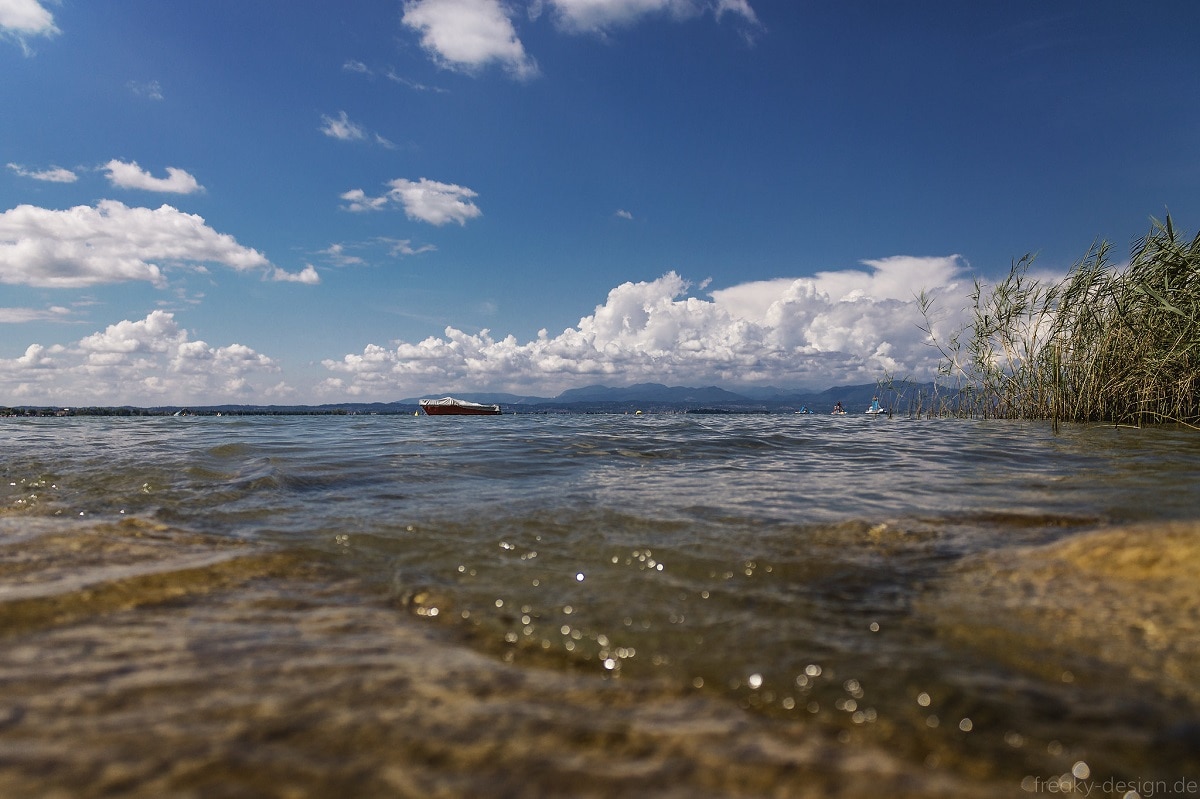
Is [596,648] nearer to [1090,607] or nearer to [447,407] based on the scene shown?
[1090,607]

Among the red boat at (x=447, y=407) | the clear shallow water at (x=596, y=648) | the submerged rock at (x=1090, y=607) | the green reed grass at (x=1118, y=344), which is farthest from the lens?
the red boat at (x=447, y=407)

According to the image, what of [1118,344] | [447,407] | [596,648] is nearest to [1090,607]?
[596,648]

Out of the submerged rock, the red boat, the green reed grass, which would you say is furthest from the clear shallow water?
the red boat

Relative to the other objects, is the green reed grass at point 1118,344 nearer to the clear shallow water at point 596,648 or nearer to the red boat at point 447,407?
the clear shallow water at point 596,648

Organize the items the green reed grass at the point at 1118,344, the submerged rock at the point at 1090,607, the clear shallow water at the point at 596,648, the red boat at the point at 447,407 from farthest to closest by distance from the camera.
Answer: the red boat at the point at 447,407 < the green reed grass at the point at 1118,344 < the submerged rock at the point at 1090,607 < the clear shallow water at the point at 596,648

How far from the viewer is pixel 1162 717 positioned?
1690 millimetres

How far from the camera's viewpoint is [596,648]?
2275 mm

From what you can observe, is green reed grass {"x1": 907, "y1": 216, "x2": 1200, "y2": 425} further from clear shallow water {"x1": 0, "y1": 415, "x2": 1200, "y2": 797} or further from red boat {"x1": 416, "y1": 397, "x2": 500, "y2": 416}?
red boat {"x1": 416, "y1": 397, "x2": 500, "y2": 416}

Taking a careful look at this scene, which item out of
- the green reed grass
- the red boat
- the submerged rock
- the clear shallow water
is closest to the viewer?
the clear shallow water

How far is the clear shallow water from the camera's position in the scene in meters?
1.48

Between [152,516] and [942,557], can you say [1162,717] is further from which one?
[152,516]

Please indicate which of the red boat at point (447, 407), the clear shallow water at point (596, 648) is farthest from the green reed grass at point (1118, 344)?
the red boat at point (447, 407)

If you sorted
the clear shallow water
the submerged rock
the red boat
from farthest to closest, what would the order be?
the red boat < the submerged rock < the clear shallow water

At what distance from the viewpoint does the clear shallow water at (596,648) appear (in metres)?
1.48
